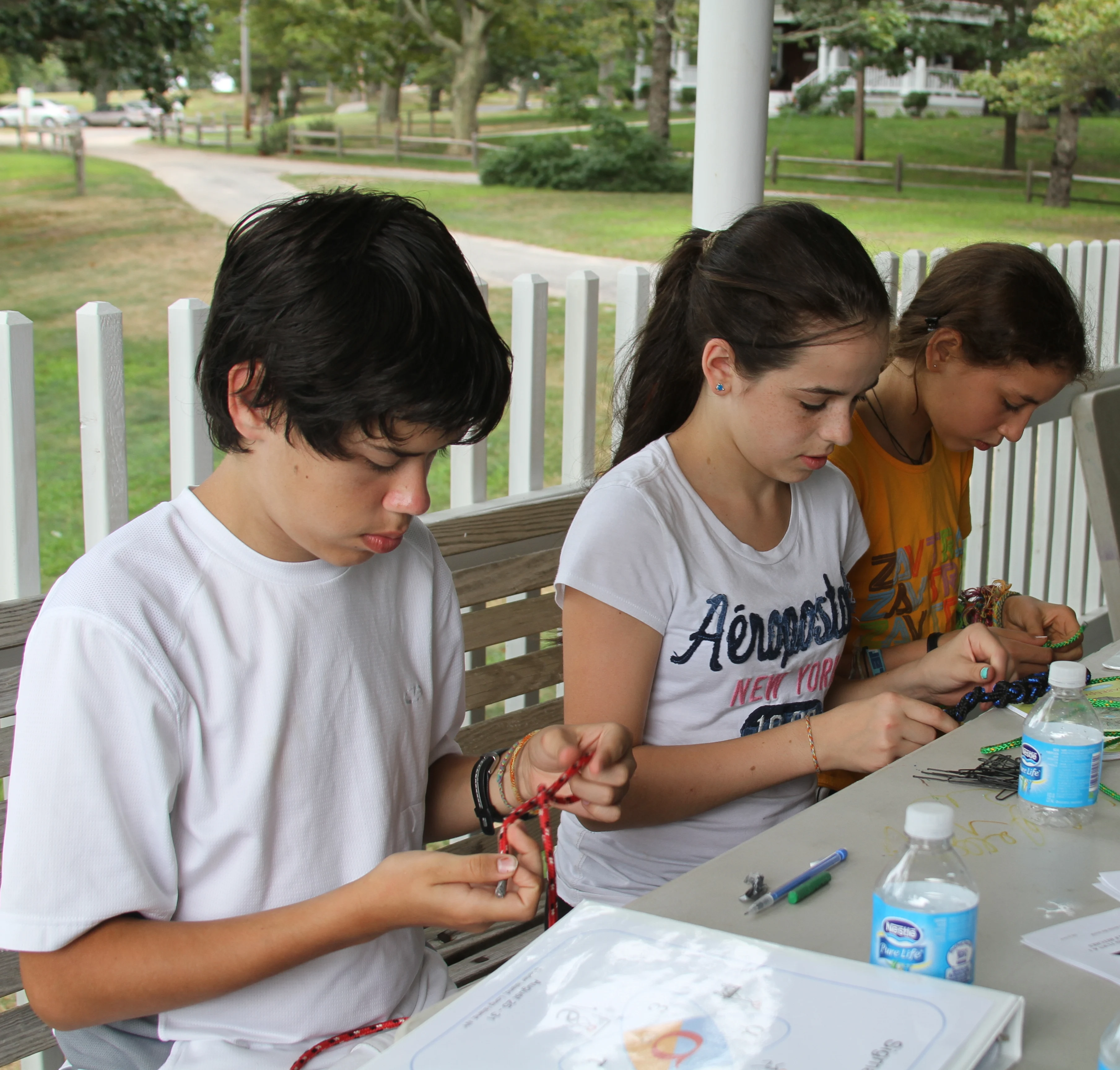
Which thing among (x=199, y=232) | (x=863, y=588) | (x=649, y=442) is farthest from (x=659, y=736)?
(x=199, y=232)

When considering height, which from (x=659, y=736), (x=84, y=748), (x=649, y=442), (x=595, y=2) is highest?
(x=595, y=2)

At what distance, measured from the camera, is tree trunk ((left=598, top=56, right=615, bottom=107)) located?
102ft

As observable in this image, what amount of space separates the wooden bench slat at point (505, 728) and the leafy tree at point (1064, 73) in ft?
64.8

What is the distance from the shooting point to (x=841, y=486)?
7.18ft

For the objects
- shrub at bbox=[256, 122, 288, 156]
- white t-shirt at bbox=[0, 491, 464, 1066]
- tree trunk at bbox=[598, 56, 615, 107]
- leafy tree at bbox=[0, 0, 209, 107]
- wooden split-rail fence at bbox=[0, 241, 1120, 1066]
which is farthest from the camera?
tree trunk at bbox=[598, 56, 615, 107]

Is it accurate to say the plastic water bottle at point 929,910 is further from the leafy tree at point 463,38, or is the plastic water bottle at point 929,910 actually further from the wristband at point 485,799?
the leafy tree at point 463,38

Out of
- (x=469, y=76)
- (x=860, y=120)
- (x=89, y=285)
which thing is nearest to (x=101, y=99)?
(x=469, y=76)

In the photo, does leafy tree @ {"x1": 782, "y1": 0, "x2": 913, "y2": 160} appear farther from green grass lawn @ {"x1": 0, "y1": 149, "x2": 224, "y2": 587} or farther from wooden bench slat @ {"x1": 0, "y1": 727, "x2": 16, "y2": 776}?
wooden bench slat @ {"x1": 0, "y1": 727, "x2": 16, "y2": 776}

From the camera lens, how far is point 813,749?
1803 millimetres

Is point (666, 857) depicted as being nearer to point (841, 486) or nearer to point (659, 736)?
point (659, 736)

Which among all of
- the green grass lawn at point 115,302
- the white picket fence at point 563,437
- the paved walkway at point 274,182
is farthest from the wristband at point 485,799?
the paved walkway at point 274,182

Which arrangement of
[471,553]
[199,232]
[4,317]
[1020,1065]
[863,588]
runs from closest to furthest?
[1020,1065]
[4,317]
[863,588]
[471,553]
[199,232]

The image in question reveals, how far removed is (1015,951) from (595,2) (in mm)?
29512

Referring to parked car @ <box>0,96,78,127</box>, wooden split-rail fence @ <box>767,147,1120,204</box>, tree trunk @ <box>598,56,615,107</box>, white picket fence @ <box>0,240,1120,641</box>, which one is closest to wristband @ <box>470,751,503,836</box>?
white picket fence @ <box>0,240,1120,641</box>
